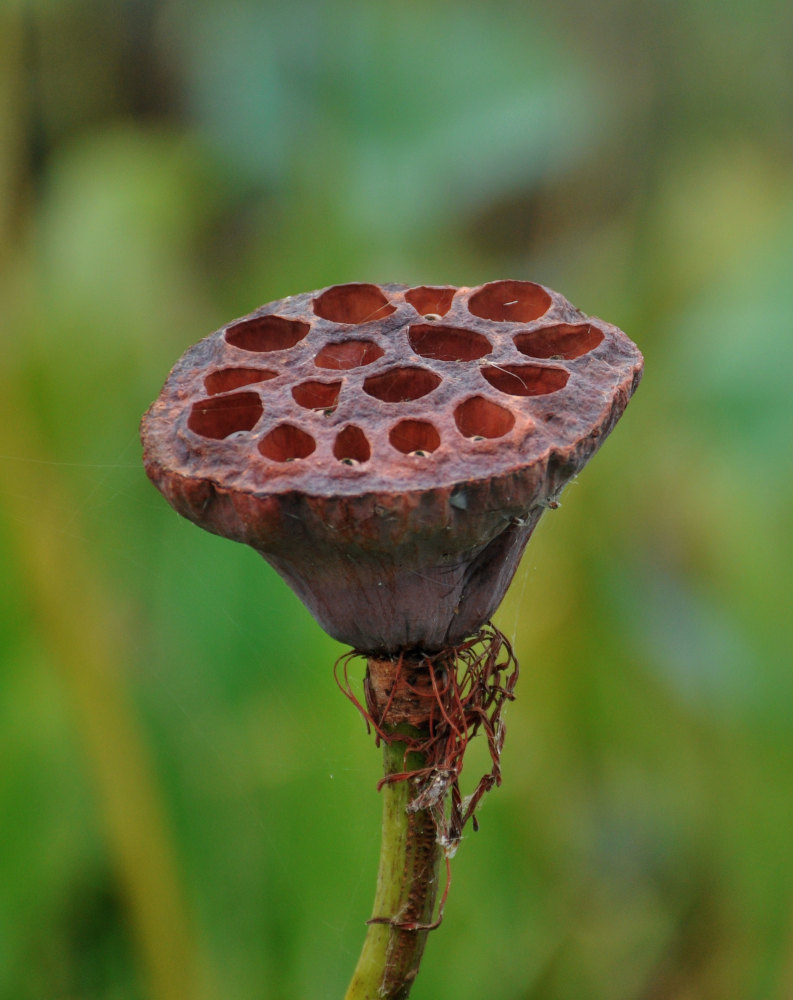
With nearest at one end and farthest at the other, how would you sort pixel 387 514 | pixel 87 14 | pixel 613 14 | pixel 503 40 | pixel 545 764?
pixel 387 514 → pixel 545 764 → pixel 503 40 → pixel 87 14 → pixel 613 14

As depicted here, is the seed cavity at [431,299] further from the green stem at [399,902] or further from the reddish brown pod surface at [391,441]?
the green stem at [399,902]

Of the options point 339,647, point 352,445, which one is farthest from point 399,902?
point 339,647

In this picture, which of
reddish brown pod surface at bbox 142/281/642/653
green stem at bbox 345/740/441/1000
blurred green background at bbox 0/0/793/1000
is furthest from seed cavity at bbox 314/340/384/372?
blurred green background at bbox 0/0/793/1000

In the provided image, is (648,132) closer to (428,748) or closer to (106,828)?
(106,828)

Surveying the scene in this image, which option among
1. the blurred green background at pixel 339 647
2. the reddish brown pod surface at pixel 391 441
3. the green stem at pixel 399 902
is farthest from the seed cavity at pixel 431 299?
the blurred green background at pixel 339 647

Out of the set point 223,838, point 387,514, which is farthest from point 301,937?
point 387,514

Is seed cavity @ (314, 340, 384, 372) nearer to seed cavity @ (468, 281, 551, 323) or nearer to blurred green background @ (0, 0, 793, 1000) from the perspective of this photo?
seed cavity @ (468, 281, 551, 323)
